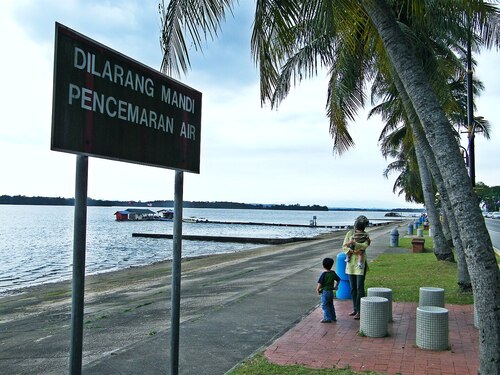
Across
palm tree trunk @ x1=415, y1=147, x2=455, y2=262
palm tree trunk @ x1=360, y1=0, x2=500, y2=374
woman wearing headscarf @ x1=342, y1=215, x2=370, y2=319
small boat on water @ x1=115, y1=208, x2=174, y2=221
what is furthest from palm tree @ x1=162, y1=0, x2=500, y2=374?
small boat on water @ x1=115, y1=208, x2=174, y2=221

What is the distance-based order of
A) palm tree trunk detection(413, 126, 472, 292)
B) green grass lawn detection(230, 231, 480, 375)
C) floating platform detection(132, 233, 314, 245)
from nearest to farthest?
green grass lawn detection(230, 231, 480, 375) → palm tree trunk detection(413, 126, 472, 292) → floating platform detection(132, 233, 314, 245)

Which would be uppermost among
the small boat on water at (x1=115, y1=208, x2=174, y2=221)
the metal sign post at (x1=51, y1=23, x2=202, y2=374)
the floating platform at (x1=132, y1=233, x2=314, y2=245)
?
the metal sign post at (x1=51, y1=23, x2=202, y2=374)

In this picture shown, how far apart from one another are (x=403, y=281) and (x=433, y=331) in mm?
5761

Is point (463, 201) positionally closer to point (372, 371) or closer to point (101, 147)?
point (372, 371)

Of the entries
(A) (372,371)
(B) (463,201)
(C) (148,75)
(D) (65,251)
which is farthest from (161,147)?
(D) (65,251)

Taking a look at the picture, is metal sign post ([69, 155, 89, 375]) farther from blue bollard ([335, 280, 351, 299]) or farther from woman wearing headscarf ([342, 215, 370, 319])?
blue bollard ([335, 280, 351, 299])

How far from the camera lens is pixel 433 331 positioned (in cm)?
600

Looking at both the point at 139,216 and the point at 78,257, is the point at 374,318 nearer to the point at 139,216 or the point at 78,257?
the point at 78,257

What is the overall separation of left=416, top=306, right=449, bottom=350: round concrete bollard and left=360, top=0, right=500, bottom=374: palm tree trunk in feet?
5.63

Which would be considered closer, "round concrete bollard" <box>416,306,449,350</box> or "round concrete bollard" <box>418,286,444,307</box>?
"round concrete bollard" <box>416,306,449,350</box>

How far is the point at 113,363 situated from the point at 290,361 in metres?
2.15

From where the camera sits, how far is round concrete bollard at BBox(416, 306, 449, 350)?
6.00 meters

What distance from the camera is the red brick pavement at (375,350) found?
540 centimetres

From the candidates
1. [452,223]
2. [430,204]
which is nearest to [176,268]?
[452,223]
